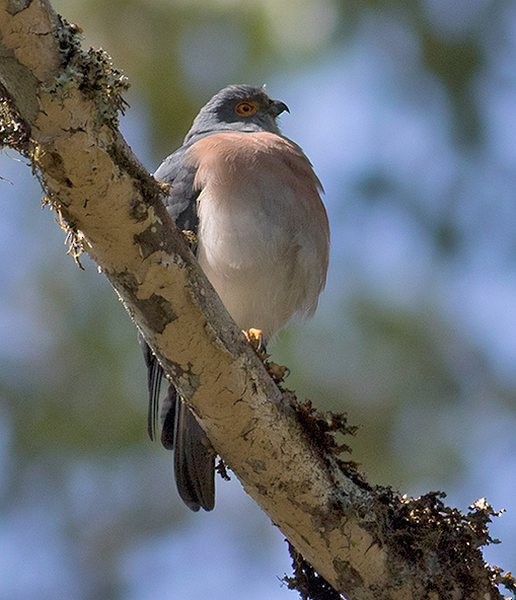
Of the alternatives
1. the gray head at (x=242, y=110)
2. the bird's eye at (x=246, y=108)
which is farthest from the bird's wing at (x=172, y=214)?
the bird's eye at (x=246, y=108)

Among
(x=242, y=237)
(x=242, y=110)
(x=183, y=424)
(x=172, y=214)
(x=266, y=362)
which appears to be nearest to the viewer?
(x=266, y=362)

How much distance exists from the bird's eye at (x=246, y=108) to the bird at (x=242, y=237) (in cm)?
83

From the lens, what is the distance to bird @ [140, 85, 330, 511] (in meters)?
4.45

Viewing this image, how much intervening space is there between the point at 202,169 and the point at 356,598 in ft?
6.55

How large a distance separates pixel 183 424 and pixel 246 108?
2261mm

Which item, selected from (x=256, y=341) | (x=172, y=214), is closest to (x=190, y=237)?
(x=256, y=341)

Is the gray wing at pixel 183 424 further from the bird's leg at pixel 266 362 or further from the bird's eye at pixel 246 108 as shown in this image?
the bird's eye at pixel 246 108

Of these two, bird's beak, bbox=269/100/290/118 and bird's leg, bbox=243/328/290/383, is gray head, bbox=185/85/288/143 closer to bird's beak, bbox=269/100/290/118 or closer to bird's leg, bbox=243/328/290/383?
bird's beak, bbox=269/100/290/118

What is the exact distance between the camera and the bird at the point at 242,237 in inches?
175

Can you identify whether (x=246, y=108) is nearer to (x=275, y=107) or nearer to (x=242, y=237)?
(x=275, y=107)

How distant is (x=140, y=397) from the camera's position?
6.61 m

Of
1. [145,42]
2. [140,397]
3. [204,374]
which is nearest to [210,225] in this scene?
[204,374]

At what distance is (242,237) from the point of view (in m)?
4.65

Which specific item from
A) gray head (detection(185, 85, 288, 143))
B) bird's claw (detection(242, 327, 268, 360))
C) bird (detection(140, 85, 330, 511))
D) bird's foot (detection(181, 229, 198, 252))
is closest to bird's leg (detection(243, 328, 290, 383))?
bird's claw (detection(242, 327, 268, 360))
